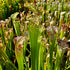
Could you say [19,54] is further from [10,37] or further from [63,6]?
[63,6]

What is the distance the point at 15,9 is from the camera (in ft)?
5.99

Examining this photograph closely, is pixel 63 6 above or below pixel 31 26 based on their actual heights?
below

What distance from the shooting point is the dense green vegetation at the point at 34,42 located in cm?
56

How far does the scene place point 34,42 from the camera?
0.55 m

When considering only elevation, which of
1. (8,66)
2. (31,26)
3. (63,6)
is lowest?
(8,66)

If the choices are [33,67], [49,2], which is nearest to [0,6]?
[49,2]

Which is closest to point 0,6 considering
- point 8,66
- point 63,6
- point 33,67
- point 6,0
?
point 6,0

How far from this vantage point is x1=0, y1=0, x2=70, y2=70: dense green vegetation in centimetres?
56

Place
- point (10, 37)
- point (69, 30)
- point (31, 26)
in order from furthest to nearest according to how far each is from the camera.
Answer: point (69, 30)
point (10, 37)
point (31, 26)

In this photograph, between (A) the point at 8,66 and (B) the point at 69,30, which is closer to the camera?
(A) the point at 8,66

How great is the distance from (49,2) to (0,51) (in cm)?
118

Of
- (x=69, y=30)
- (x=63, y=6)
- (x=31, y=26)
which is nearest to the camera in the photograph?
(x=31, y=26)

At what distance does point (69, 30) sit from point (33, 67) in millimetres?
686

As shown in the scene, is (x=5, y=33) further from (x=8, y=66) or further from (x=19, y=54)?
(x=19, y=54)
